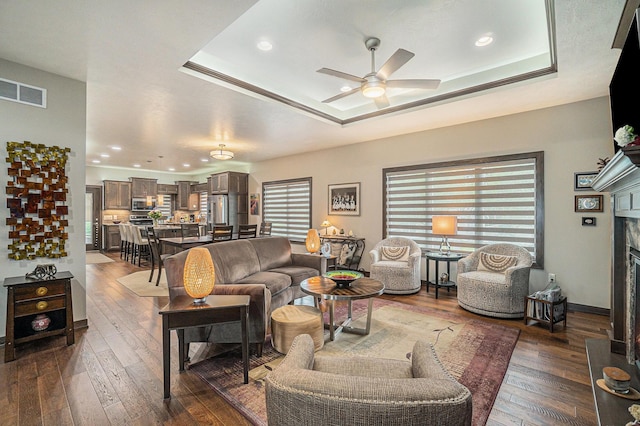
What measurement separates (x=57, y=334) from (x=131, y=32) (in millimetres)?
2920

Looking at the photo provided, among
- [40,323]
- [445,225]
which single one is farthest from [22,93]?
[445,225]

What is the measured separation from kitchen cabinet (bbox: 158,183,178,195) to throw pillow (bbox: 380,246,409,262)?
9015mm

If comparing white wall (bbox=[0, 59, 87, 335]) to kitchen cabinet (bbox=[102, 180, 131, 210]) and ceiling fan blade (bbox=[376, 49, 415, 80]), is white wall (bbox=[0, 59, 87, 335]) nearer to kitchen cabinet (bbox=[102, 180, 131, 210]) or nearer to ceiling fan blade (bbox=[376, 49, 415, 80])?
ceiling fan blade (bbox=[376, 49, 415, 80])

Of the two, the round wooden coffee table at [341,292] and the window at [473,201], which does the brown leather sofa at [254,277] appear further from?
the window at [473,201]

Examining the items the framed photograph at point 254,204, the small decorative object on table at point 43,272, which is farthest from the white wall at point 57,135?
the framed photograph at point 254,204

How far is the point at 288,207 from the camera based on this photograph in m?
7.89

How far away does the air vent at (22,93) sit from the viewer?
296cm

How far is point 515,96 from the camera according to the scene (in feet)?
12.4

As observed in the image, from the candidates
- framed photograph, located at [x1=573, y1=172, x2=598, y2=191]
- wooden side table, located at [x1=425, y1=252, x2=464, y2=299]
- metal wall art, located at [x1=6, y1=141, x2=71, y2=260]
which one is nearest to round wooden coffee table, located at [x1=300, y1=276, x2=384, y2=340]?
wooden side table, located at [x1=425, y1=252, x2=464, y2=299]

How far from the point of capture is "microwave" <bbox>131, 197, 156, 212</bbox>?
10195 millimetres

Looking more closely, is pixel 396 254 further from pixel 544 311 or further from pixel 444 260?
pixel 544 311

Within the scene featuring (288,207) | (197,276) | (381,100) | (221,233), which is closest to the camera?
(197,276)

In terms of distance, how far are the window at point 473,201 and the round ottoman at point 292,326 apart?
3239 mm

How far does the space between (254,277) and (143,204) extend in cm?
853
